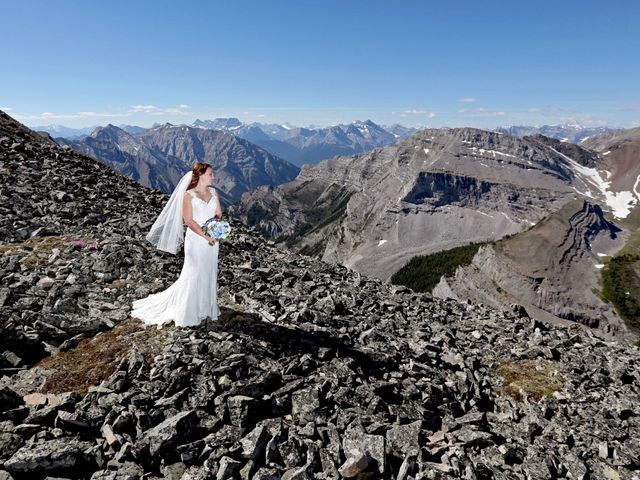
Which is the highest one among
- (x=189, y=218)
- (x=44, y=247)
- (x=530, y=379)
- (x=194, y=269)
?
(x=189, y=218)

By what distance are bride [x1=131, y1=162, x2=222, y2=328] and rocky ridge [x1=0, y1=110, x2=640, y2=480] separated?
73cm

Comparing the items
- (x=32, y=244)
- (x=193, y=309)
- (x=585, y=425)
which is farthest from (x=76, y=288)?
(x=585, y=425)

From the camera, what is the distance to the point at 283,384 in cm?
1141

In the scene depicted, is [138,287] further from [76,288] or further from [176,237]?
[176,237]

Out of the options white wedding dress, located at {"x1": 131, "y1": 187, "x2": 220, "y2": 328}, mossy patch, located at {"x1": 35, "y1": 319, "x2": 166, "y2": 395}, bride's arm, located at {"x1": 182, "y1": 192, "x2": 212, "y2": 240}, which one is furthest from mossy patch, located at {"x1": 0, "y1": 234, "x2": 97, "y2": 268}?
bride's arm, located at {"x1": 182, "y1": 192, "x2": 212, "y2": 240}

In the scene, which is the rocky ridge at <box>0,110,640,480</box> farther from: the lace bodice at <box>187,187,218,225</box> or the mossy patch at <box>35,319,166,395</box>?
the lace bodice at <box>187,187,218,225</box>

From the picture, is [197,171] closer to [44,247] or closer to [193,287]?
[193,287]

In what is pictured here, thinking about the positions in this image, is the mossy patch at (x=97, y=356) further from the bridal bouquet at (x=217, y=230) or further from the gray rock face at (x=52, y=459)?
the bridal bouquet at (x=217, y=230)

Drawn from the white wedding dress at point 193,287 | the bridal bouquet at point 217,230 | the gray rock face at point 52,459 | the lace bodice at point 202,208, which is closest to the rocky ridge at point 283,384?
the gray rock face at point 52,459

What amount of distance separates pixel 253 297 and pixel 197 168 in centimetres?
727

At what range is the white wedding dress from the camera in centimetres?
1363

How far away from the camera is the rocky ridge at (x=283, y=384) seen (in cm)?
865

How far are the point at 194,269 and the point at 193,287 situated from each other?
632mm

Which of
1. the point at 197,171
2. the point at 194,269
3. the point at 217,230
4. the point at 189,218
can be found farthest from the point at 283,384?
the point at 197,171
